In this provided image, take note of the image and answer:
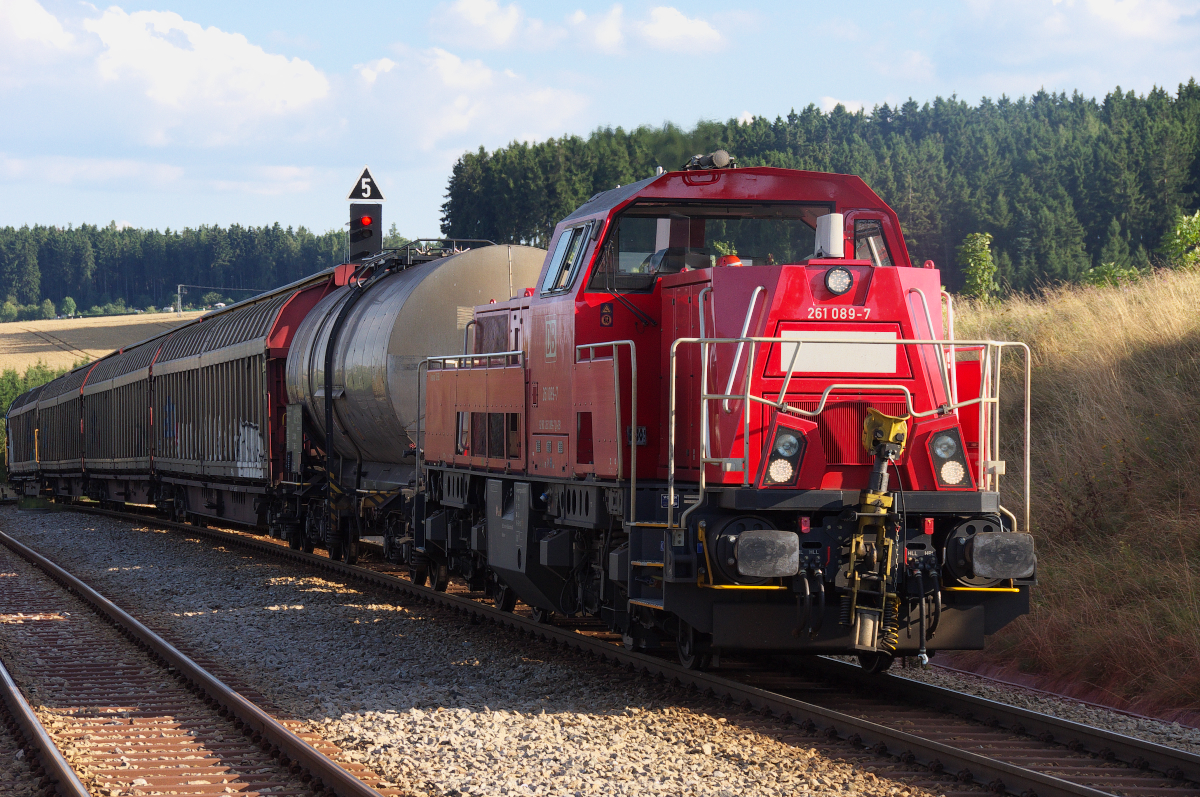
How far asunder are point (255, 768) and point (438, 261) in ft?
29.3

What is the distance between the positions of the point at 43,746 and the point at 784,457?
4.62 meters

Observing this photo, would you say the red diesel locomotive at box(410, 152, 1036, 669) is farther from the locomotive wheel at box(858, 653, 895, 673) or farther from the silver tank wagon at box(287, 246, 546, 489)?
the silver tank wagon at box(287, 246, 546, 489)

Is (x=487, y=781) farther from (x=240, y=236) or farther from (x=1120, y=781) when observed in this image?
(x=240, y=236)

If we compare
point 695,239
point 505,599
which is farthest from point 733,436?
point 505,599

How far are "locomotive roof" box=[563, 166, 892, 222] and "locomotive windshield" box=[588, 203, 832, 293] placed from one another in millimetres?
78

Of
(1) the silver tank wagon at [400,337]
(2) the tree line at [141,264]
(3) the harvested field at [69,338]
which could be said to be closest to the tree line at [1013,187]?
(3) the harvested field at [69,338]

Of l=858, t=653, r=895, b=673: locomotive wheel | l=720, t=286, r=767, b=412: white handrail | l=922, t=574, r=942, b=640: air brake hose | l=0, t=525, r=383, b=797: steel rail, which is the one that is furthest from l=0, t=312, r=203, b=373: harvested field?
l=922, t=574, r=942, b=640: air brake hose

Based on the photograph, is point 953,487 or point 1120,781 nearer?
point 1120,781

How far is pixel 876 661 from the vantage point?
7961 mm

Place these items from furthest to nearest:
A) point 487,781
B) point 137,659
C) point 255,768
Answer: point 137,659
point 255,768
point 487,781

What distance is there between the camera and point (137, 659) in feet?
32.5

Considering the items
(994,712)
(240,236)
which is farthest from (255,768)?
(240,236)

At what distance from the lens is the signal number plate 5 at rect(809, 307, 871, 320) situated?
294 inches

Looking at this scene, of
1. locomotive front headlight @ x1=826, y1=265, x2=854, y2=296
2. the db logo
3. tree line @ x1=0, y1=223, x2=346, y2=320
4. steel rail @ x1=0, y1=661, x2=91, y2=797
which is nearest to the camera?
steel rail @ x1=0, y1=661, x2=91, y2=797
